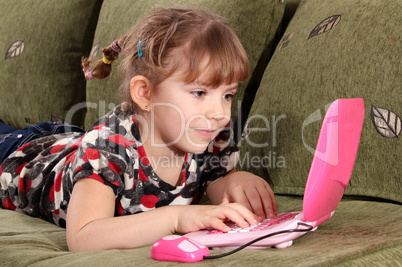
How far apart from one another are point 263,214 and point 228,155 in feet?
0.80

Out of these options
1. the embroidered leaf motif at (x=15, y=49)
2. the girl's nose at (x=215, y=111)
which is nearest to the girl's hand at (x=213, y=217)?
the girl's nose at (x=215, y=111)

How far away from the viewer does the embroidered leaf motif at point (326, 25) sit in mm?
1093

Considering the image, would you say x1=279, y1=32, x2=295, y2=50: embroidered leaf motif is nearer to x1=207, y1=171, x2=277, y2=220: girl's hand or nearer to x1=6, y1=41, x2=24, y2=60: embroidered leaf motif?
x1=207, y1=171, x2=277, y2=220: girl's hand

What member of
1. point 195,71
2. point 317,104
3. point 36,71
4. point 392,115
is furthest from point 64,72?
point 392,115

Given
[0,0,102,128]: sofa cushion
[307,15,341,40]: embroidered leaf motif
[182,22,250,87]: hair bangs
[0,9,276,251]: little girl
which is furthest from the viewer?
[0,0,102,128]: sofa cushion

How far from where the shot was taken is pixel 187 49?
1005 mm

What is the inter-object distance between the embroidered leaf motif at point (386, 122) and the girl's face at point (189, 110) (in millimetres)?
289

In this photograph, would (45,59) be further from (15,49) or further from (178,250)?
(178,250)

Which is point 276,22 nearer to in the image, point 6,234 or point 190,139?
point 190,139

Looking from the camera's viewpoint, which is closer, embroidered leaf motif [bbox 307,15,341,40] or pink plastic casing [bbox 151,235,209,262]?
pink plastic casing [bbox 151,235,209,262]

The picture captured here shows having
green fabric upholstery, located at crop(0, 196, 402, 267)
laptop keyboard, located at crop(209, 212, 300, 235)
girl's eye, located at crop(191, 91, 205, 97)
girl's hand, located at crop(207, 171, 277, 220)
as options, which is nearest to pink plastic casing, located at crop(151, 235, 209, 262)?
green fabric upholstery, located at crop(0, 196, 402, 267)

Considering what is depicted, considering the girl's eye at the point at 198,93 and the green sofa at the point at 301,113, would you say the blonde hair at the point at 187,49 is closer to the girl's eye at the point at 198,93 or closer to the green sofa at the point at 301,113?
the girl's eye at the point at 198,93

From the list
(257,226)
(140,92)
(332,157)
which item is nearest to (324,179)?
(332,157)

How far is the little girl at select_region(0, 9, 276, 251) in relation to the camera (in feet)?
2.88
